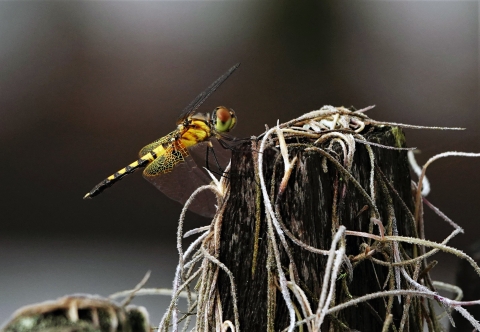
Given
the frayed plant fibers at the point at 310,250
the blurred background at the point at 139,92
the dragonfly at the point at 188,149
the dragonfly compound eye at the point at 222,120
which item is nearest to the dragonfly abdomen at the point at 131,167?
the dragonfly at the point at 188,149

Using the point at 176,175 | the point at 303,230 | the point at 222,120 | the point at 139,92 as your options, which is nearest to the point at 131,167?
the point at 176,175

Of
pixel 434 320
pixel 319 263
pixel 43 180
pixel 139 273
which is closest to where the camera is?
pixel 319 263

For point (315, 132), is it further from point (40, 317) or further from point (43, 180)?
point (43, 180)

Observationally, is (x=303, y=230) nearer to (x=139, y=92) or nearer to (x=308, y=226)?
(x=308, y=226)

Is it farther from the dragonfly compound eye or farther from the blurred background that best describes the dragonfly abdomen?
the blurred background

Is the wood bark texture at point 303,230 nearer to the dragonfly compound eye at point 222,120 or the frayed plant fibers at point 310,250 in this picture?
the frayed plant fibers at point 310,250

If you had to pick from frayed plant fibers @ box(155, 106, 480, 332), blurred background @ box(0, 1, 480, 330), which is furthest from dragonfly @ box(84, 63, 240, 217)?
blurred background @ box(0, 1, 480, 330)

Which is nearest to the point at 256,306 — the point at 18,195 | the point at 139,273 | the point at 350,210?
the point at 350,210
